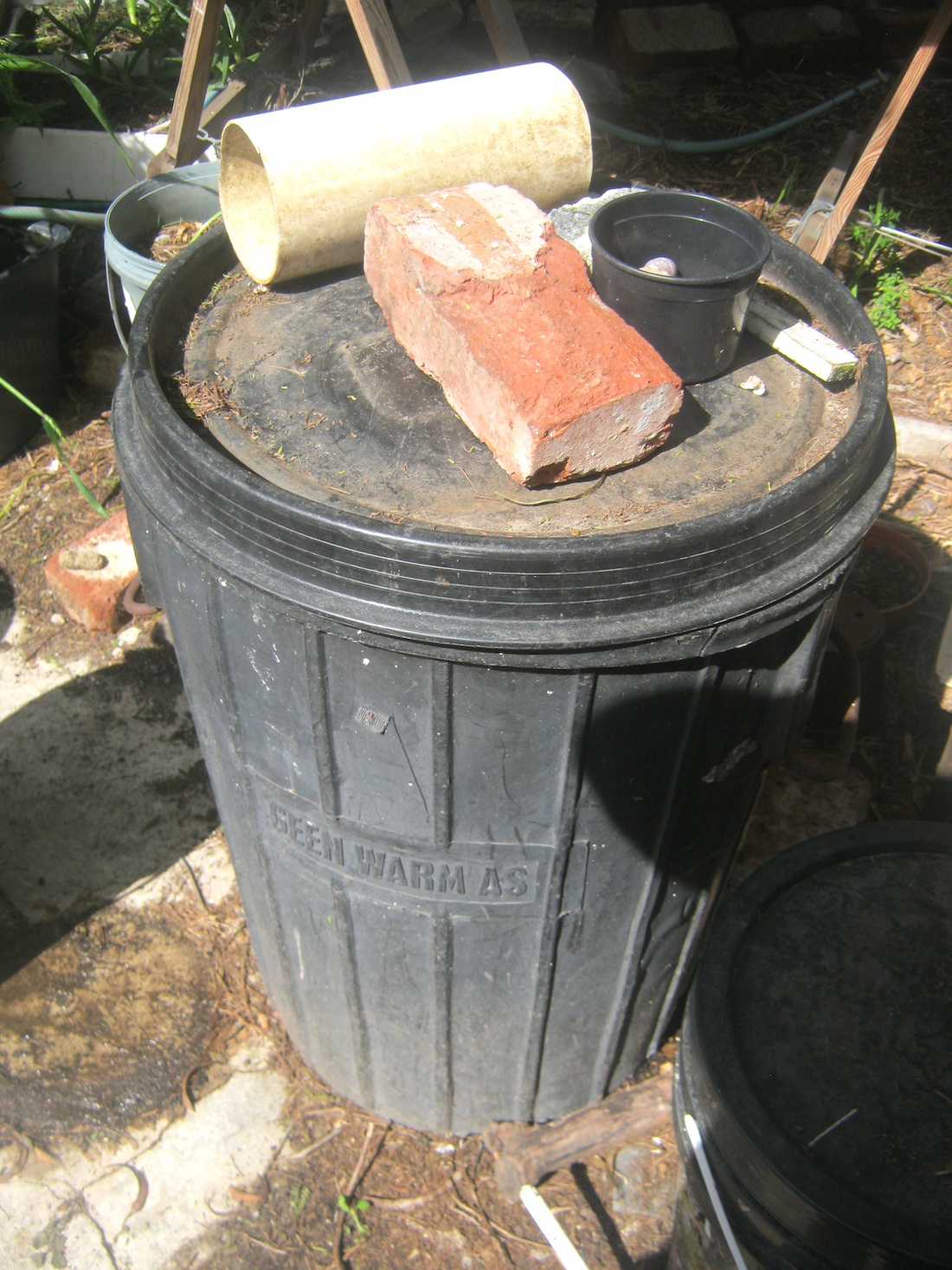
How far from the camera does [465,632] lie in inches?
51.4

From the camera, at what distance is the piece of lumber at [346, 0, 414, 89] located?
290 cm

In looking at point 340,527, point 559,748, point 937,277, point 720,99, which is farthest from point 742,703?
point 720,99

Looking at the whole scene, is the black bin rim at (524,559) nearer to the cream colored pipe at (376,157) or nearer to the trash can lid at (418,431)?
the trash can lid at (418,431)

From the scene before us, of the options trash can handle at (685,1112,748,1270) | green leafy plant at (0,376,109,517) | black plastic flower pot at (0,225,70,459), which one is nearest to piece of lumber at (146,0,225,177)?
black plastic flower pot at (0,225,70,459)

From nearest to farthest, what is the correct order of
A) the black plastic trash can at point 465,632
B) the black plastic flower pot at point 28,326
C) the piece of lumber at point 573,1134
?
the black plastic trash can at point 465,632, the piece of lumber at point 573,1134, the black plastic flower pot at point 28,326

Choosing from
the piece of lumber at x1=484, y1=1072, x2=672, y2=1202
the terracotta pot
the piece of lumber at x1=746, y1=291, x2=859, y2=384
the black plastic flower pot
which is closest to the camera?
the piece of lumber at x1=746, y1=291, x2=859, y2=384

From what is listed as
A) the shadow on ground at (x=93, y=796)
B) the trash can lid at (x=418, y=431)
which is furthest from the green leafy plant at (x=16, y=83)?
the trash can lid at (x=418, y=431)

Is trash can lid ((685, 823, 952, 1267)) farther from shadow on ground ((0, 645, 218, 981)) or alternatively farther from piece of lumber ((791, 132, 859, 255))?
piece of lumber ((791, 132, 859, 255))

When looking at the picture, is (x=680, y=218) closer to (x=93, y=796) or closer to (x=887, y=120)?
(x=887, y=120)

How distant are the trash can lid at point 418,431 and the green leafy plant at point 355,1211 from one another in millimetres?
1725

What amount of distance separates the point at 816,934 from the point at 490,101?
1557 mm

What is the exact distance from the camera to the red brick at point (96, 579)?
134 inches

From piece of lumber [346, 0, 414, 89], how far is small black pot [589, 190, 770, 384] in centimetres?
164

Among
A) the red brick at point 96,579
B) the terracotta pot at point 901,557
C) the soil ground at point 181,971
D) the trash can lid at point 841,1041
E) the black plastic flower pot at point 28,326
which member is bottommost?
the soil ground at point 181,971
